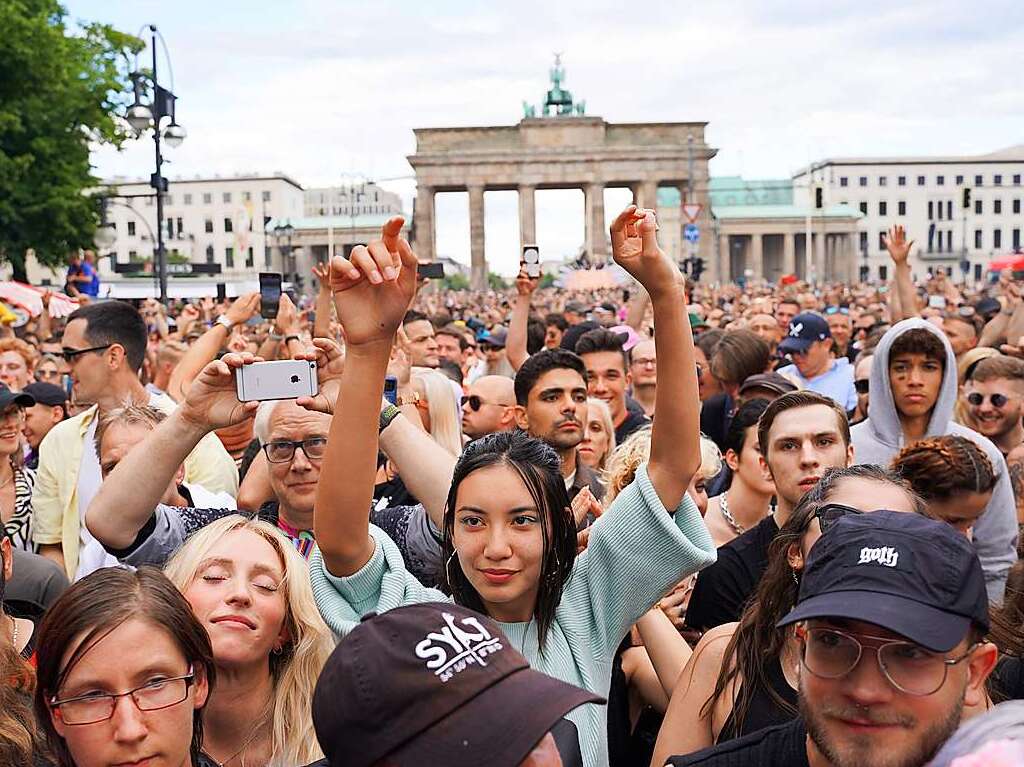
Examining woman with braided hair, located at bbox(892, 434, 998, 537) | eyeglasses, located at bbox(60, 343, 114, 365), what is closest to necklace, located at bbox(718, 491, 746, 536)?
woman with braided hair, located at bbox(892, 434, 998, 537)

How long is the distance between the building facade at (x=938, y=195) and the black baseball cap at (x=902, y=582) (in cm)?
13518

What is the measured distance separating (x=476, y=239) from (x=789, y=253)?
44581mm

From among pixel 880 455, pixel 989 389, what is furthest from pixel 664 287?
pixel 989 389

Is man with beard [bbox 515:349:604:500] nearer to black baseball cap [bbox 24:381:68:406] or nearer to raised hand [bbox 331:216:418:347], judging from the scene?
raised hand [bbox 331:216:418:347]

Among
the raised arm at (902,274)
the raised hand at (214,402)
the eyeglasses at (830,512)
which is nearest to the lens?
the eyeglasses at (830,512)

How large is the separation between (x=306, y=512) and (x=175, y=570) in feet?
3.07

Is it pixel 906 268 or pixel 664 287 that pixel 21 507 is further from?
pixel 906 268

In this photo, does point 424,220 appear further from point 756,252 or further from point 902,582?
point 902,582

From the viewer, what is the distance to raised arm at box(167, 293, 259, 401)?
6340mm

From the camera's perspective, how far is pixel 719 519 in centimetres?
496

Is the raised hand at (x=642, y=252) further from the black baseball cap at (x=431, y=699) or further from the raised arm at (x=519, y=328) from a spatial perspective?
the raised arm at (x=519, y=328)

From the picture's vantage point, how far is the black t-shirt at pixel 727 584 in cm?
373

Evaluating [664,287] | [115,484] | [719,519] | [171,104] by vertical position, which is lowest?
[719,519]

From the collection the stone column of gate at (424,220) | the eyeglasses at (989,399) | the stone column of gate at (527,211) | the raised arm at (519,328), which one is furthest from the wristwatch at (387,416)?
the stone column of gate at (527,211)
